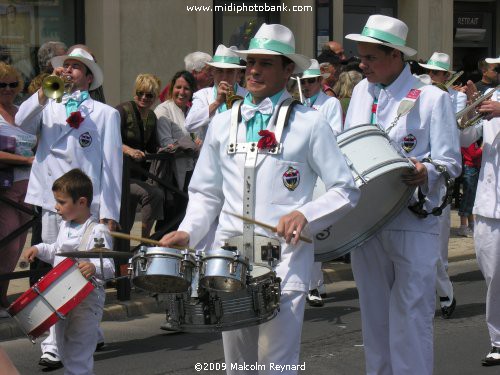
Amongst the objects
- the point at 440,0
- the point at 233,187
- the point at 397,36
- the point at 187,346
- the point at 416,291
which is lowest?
the point at 187,346


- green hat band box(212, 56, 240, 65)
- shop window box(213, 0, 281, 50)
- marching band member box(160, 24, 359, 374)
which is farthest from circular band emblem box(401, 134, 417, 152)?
shop window box(213, 0, 281, 50)

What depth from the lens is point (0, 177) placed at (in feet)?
32.1

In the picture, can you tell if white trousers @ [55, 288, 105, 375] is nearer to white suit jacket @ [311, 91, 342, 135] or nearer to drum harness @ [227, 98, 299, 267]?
drum harness @ [227, 98, 299, 267]

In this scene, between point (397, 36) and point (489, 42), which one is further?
point (489, 42)

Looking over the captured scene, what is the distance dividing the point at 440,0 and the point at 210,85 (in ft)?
27.8

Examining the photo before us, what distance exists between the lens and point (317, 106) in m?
10.8

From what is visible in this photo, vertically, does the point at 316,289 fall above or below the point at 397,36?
below

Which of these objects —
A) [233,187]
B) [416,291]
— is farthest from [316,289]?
[233,187]

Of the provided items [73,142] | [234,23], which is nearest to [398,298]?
[73,142]

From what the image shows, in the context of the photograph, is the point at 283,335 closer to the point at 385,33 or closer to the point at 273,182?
the point at 273,182

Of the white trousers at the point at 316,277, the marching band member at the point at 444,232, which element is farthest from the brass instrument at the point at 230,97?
the marching band member at the point at 444,232

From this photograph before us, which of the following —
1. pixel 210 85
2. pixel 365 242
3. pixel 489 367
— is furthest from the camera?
pixel 210 85

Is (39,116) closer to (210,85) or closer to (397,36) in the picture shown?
(397,36)

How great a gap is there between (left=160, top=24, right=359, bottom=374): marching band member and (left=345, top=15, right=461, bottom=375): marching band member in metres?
1.04
